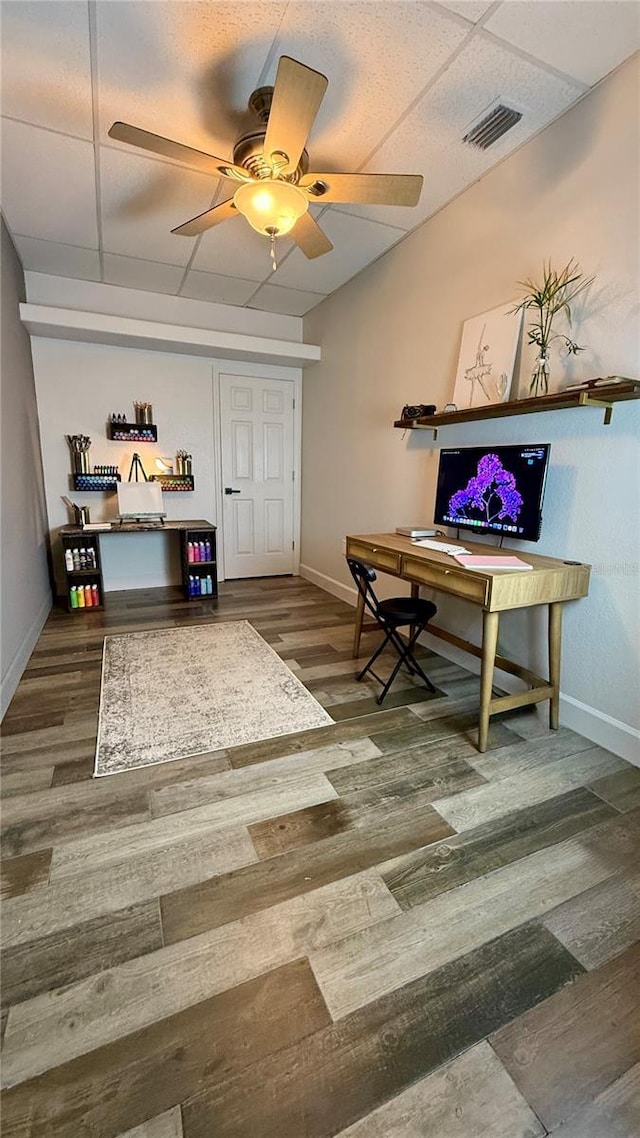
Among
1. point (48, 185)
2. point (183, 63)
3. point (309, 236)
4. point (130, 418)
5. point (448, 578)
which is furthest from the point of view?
point (130, 418)

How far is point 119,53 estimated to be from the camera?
183 cm

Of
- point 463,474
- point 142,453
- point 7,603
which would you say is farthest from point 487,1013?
point 142,453

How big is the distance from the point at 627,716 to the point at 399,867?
4.30 ft

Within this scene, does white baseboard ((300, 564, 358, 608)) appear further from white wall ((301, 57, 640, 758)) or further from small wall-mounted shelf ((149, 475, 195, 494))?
small wall-mounted shelf ((149, 475, 195, 494))

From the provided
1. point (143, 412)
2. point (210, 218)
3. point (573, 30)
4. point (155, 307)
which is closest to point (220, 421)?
point (143, 412)

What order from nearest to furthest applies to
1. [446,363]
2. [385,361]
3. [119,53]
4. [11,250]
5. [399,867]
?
[399,867], [119,53], [446,363], [11,250], [385,361]

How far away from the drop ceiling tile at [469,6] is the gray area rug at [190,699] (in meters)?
2.99

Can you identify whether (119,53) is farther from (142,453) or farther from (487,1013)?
(487,1013)

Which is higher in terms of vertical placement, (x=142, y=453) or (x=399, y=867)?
(x=142, y=453)

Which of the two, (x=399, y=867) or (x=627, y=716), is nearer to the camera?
(x=399, y=867)

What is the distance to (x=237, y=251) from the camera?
340 centimetres

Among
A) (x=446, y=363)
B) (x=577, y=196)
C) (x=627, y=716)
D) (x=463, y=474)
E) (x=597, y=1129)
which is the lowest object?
(x=597, y=1129)

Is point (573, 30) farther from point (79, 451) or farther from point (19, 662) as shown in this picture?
point (79, 451)

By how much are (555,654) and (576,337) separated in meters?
1.54
